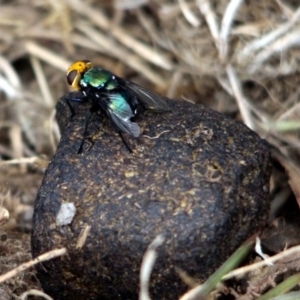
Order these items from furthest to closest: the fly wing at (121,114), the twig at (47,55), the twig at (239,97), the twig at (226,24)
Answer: the twig at (47,55), the twig at (226,24), the twig at (239,97), the fly wing at (121,114)

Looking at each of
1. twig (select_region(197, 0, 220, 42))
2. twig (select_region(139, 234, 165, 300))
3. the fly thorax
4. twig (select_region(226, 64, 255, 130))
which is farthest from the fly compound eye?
twig (select_region(197, 0, 220, 42))

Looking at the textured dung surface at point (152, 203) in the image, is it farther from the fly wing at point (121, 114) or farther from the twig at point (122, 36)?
the twig at point (122, 36)

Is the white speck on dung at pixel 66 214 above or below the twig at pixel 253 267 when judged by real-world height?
above

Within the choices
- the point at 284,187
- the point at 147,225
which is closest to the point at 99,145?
the point at 147,225

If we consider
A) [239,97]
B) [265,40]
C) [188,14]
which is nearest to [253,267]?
[239,97]

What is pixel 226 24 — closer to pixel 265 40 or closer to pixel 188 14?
pixel 265 40

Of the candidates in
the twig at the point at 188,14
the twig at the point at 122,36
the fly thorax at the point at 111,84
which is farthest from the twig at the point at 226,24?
the fly thorax at the point at 111,84
